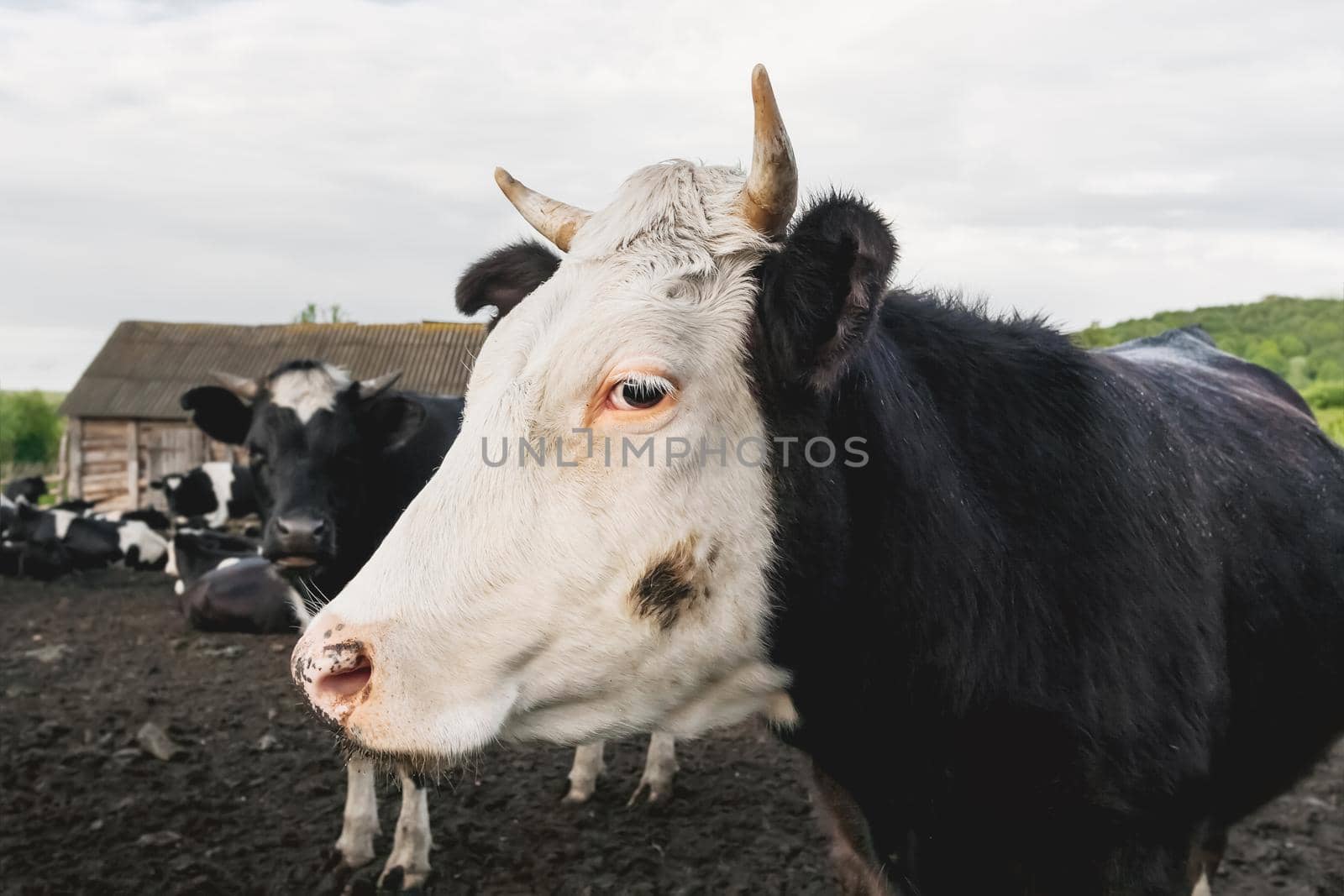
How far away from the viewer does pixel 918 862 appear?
2385mm

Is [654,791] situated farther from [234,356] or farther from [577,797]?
[234,356]

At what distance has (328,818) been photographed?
538 cm

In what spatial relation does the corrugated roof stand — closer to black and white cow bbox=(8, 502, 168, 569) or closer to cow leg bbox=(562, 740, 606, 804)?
black and white cow bbox=(8, 502, 168, 569)

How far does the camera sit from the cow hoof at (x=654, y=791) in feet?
18.2

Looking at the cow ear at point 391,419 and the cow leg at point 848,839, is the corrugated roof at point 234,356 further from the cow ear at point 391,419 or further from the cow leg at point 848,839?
the cow leg at point 848,839

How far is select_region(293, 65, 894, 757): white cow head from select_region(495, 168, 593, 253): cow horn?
0.53 meters

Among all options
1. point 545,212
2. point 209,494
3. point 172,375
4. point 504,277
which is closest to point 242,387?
point 504,277

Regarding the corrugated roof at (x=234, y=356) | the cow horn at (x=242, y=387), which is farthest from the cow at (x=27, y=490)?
the cow horn at (x=242, y=387)

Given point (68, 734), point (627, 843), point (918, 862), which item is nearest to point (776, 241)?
point (918, 862)

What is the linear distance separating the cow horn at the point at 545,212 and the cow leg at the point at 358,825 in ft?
10.4

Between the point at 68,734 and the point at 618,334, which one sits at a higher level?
the point at 618,334

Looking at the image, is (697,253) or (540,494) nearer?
(540,494)

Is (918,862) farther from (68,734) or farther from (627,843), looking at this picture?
(68,734)

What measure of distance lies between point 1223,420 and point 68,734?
715cm
